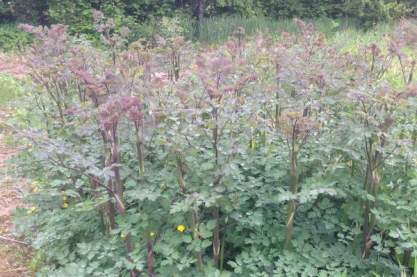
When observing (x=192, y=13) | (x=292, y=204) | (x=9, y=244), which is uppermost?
(x=292, y=204)

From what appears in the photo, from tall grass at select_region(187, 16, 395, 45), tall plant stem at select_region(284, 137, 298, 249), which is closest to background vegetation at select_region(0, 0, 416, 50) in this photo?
tall grass at select_region(187, 16, 395, 45)

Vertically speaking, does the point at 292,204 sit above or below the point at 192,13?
above

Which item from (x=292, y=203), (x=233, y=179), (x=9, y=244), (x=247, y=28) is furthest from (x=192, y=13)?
(x=292, y=203)

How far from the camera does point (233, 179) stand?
2568mm

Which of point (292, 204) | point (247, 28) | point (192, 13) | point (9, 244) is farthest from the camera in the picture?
point (192, 13)

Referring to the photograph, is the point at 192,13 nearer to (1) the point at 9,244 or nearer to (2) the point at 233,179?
(1) the point at 9,244

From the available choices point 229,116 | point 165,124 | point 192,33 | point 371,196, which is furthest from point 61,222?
point 192,33

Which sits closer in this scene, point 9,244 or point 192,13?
point 9,244

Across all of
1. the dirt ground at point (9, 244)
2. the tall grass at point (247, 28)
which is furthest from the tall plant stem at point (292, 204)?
the tall grass at point (247, 28)

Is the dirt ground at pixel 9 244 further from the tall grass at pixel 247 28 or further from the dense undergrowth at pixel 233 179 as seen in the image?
Answer: the tall grass at pixel 247 28

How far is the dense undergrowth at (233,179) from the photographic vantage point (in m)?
2.40

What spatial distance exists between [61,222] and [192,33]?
27.4 feet

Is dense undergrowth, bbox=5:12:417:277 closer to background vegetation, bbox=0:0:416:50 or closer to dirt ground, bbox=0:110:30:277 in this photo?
dirt ground, bbox=0:110:30:277

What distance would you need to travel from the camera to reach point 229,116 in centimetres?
238
